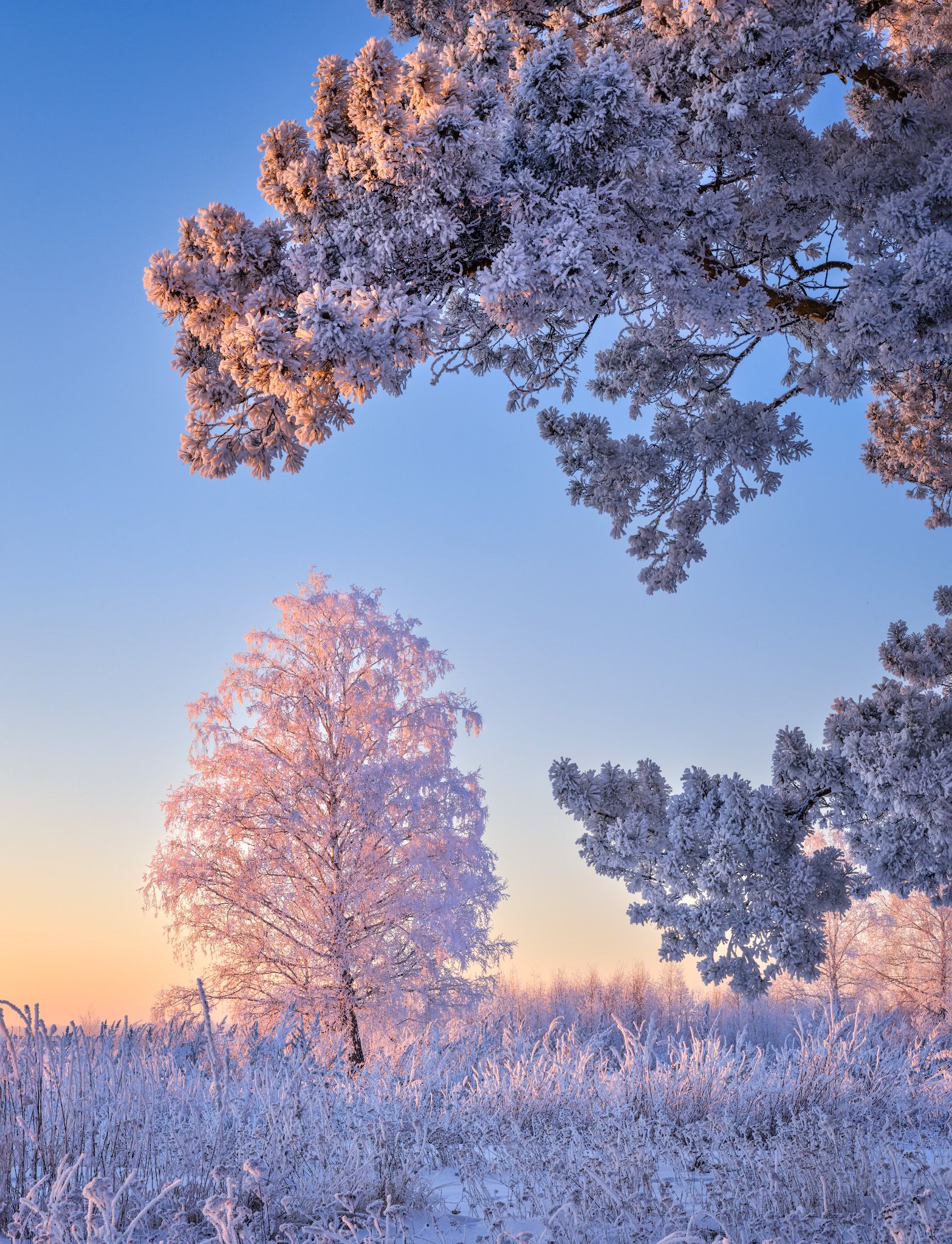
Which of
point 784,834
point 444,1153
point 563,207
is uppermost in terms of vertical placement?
point 563,207

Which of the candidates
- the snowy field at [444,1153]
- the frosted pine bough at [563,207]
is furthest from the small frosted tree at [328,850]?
the frosted pine bough at [563,207]

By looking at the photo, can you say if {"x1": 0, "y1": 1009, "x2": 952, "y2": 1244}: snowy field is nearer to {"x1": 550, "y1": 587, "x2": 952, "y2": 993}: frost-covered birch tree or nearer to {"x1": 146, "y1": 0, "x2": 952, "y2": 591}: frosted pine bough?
{"x1": 550, "y1": 587, "x2": 952, "y2": 993}: frost-covered birch tree

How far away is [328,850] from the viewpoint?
14.5 meters

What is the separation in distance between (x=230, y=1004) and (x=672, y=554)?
977cm

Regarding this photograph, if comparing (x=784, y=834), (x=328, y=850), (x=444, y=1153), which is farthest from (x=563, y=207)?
(x=328, y=850)

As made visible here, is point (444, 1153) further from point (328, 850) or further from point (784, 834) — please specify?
point (328, 850)

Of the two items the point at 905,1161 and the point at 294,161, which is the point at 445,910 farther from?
the point at 294,161

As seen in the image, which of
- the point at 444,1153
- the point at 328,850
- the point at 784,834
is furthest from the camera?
the point at 328,850

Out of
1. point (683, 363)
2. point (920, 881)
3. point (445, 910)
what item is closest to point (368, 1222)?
point (920, 881)

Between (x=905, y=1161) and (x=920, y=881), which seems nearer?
(x=905, y=1161)

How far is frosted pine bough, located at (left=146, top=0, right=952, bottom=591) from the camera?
15.6ft

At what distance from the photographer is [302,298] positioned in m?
4.57

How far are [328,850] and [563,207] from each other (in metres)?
11.5

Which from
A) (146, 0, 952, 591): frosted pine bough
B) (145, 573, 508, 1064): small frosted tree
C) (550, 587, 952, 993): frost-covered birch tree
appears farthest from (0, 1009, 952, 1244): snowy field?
(145, 573, 508, 1064): small frosted tree
